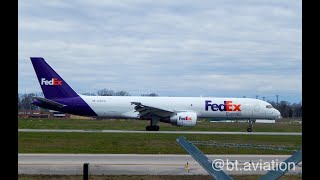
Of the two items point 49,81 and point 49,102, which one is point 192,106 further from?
point 49,81

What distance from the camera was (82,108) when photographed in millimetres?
37469

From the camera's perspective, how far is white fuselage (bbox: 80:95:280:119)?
124 ft

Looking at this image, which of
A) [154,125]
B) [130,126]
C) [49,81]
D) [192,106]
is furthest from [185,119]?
[130,126]

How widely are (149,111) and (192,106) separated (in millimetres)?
3767

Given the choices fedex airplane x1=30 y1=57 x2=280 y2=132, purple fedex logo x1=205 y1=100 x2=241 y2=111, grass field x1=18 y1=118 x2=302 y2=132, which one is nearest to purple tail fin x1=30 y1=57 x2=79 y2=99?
fedex airplane x1=30 y1=57 x2=280 y2=132

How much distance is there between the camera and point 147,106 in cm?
3581

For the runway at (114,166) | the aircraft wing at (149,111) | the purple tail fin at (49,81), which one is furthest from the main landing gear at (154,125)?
the runway at (114,166)
